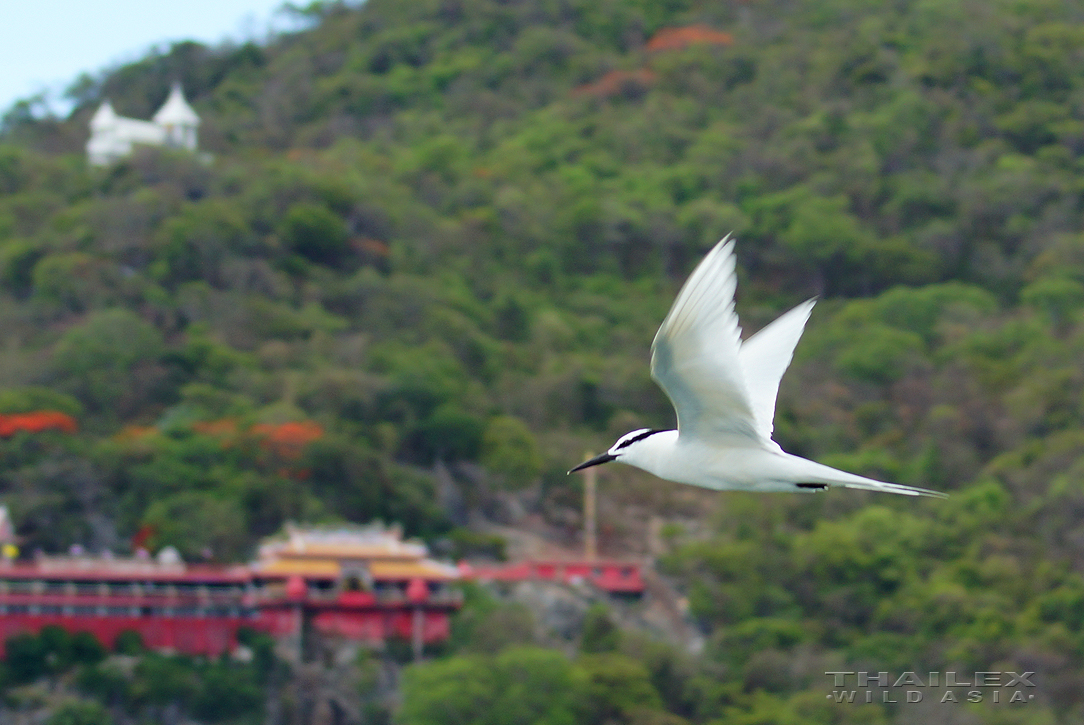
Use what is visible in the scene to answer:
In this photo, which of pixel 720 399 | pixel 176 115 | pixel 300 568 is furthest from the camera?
pixel 176 115

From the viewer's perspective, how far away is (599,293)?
43.3m

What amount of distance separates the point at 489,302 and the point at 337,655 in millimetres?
16396

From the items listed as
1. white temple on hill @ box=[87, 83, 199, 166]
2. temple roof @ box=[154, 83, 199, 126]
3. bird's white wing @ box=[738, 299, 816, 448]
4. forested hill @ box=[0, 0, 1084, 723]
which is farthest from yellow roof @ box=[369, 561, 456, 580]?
temple roof @ box=[154, 83, 199, 126]

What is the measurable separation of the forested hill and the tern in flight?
54.0 feet

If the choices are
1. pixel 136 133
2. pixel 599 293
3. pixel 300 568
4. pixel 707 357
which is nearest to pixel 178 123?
pixel 136 133

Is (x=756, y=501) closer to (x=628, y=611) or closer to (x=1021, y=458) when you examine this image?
(x=628, y=611)

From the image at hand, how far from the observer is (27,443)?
95.2 feet

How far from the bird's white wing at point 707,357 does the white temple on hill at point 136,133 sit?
40.3 meters

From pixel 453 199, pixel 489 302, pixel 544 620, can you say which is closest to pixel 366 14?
pixel 453 199

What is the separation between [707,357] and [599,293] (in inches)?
1419

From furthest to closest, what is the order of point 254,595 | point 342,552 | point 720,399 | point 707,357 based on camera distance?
point 342,552
point 254,595
point 720,399
point 707,357

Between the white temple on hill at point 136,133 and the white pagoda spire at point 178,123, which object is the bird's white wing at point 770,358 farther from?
the white pagoda spire at point 178,123

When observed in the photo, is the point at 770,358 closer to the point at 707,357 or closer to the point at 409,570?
the point at 707,357

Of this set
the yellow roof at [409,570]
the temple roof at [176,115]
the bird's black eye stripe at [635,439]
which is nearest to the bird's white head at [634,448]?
the bird's black eye stripe at [635,439]
